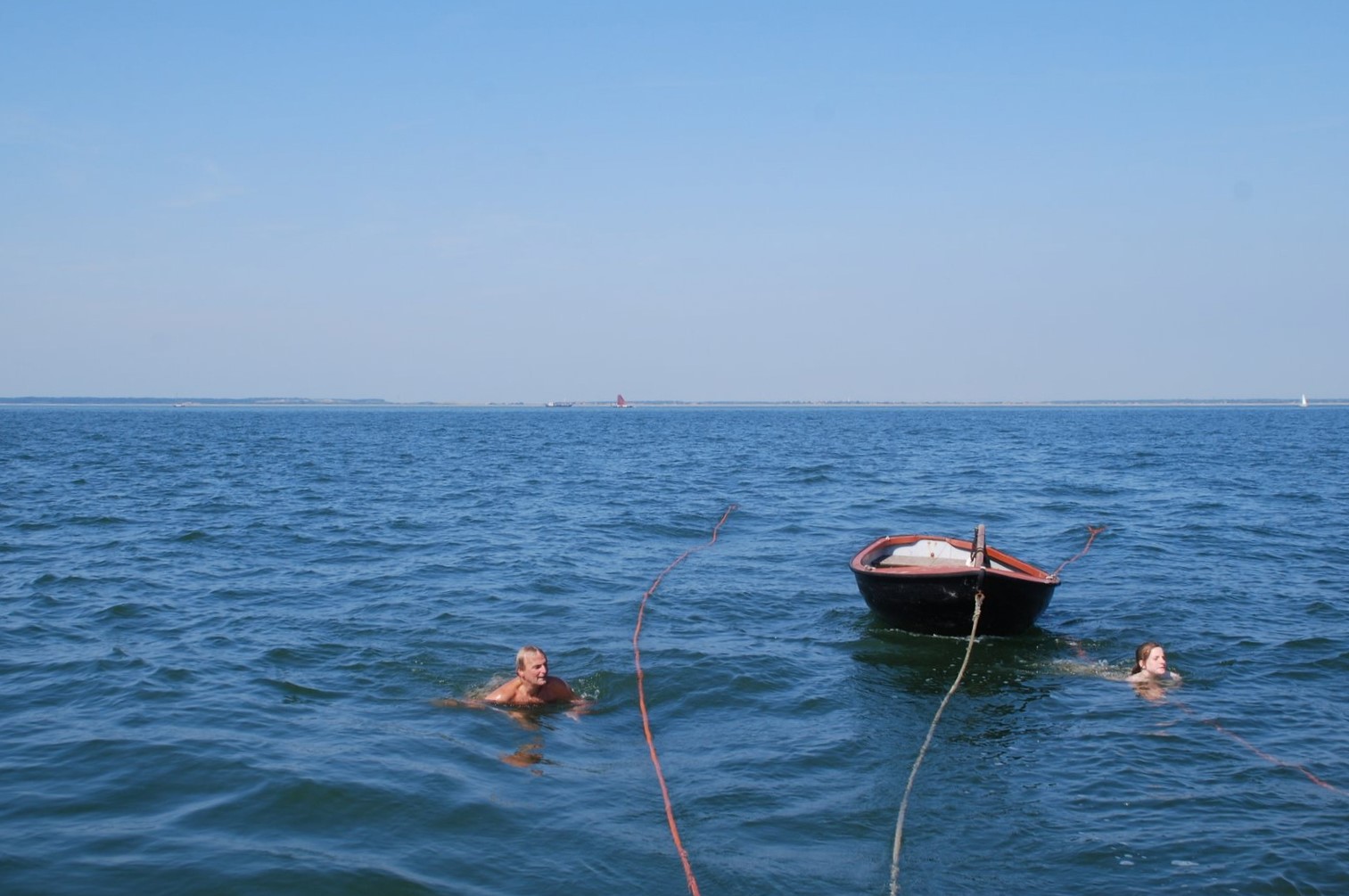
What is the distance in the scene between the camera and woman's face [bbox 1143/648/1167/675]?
440 inches

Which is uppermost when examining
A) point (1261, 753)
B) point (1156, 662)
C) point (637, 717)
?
point (1156, 662)

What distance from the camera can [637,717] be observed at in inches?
413

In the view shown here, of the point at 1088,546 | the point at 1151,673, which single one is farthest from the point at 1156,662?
the point at 1088,546

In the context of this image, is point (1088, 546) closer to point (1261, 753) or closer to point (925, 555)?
point (925, 555)

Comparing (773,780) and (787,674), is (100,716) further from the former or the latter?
(787,674)

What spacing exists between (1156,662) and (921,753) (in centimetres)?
357

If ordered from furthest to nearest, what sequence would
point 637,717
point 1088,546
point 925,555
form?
point 1088,546 → point 925,555 → point 637,717

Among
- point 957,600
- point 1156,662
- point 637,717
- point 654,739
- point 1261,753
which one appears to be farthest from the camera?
point 957,600

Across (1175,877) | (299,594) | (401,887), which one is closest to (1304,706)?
(1175,877)

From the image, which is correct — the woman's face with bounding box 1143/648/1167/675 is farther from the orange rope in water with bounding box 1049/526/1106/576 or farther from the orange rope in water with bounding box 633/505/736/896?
the orange rope in water with bounding box 1049/526/1106/576

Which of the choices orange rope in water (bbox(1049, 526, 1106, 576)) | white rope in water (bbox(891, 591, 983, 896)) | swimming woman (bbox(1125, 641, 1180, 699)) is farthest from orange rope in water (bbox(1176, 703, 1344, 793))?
orange rope in water (bbox(1049, 526, 1106, 576))

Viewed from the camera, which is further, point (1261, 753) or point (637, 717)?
point (637, 717)

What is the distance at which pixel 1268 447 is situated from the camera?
6022 cm

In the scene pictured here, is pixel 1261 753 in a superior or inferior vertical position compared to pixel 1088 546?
inferior
